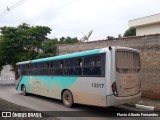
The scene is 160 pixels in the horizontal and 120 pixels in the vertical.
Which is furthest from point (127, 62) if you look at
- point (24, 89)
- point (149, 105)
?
point (24, 89)

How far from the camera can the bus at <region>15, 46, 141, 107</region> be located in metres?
8.53

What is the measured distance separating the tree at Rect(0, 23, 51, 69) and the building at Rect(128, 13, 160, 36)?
11560 millimetres

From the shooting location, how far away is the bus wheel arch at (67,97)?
1080 centimetres

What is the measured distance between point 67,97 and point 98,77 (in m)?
2.95

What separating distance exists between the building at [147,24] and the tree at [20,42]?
11.6 metres

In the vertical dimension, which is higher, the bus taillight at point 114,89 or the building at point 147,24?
the building at point 147,24

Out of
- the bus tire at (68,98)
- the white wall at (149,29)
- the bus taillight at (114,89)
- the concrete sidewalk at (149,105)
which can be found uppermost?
the white wall at (149,29)

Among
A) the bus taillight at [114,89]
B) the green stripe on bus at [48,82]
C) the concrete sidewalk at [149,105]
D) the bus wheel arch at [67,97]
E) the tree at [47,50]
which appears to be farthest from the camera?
the tree at [47,50]

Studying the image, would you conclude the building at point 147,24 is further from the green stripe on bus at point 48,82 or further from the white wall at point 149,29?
the green stripe on bus at point 48,82

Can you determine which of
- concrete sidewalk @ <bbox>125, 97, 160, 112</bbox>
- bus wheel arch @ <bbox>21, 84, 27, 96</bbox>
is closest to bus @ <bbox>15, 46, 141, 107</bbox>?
concrete sidewalk @ <bbox>125, 97, 160, 112</bbox>

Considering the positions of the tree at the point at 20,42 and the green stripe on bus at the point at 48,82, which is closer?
the green stripe on bus at the point at 48,82

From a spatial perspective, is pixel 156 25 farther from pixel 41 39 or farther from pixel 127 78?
pixel 127 78

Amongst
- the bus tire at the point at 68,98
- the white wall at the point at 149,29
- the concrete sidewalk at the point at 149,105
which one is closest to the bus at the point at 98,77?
the bus tire at the point at 68,98

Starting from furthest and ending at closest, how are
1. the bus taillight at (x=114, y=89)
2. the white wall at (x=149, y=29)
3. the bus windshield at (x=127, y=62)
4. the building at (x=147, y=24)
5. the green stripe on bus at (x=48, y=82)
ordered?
1. the white wall at (x=149, y=29)
2. the building at (x=147, y=24)
3. the green stripe on bus at (x=48, y=82)
4. the bus windshield at (x=127, y=62)
5. the bus taillight at (x=114, y=89)
